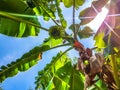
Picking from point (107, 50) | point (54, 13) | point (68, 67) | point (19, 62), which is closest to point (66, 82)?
point (68, 67)

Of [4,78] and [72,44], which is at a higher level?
[72,44]

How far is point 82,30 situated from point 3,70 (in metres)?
1.07

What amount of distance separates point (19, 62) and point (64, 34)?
65cm

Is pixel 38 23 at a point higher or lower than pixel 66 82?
higher

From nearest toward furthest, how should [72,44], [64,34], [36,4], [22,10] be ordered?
1. [72,44]
2. [64,34]
3. [22,10]
4. [36,4]

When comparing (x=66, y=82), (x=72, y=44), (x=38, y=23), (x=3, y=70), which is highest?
(x=38, y=23)

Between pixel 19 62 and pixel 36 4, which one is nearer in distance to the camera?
pixel 19 62

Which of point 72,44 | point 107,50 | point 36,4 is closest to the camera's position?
point 107,50

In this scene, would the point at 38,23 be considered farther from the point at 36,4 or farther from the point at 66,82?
the point at 66,82

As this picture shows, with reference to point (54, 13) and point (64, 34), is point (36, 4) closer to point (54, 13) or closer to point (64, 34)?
point (54, 13)

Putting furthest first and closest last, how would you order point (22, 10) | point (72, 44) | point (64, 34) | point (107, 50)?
1. point (22, 10)
2. point (64, 34)
3. point (72, 44)
4. point (107, 50)

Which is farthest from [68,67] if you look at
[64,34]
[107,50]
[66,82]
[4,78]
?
[107,50]

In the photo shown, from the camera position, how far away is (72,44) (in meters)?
3.26

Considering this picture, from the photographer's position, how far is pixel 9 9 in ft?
12.2
